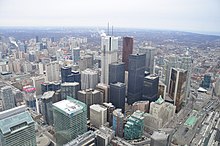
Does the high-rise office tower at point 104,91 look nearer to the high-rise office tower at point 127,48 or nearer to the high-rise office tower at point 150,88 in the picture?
the high-rise office tower at point 150,88

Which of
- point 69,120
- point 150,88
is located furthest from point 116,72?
point 69,120

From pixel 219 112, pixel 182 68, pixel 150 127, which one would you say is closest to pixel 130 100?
pixel 150 127

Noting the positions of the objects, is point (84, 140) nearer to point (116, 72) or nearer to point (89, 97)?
point (89, 97)

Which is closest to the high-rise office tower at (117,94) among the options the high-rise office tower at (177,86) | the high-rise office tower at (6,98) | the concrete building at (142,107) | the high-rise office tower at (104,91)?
the high-rise office tower at (104,91)

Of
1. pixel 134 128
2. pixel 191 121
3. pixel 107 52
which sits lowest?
pixel 191 121

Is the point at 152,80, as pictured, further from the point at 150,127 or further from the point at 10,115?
the point at 10,115
